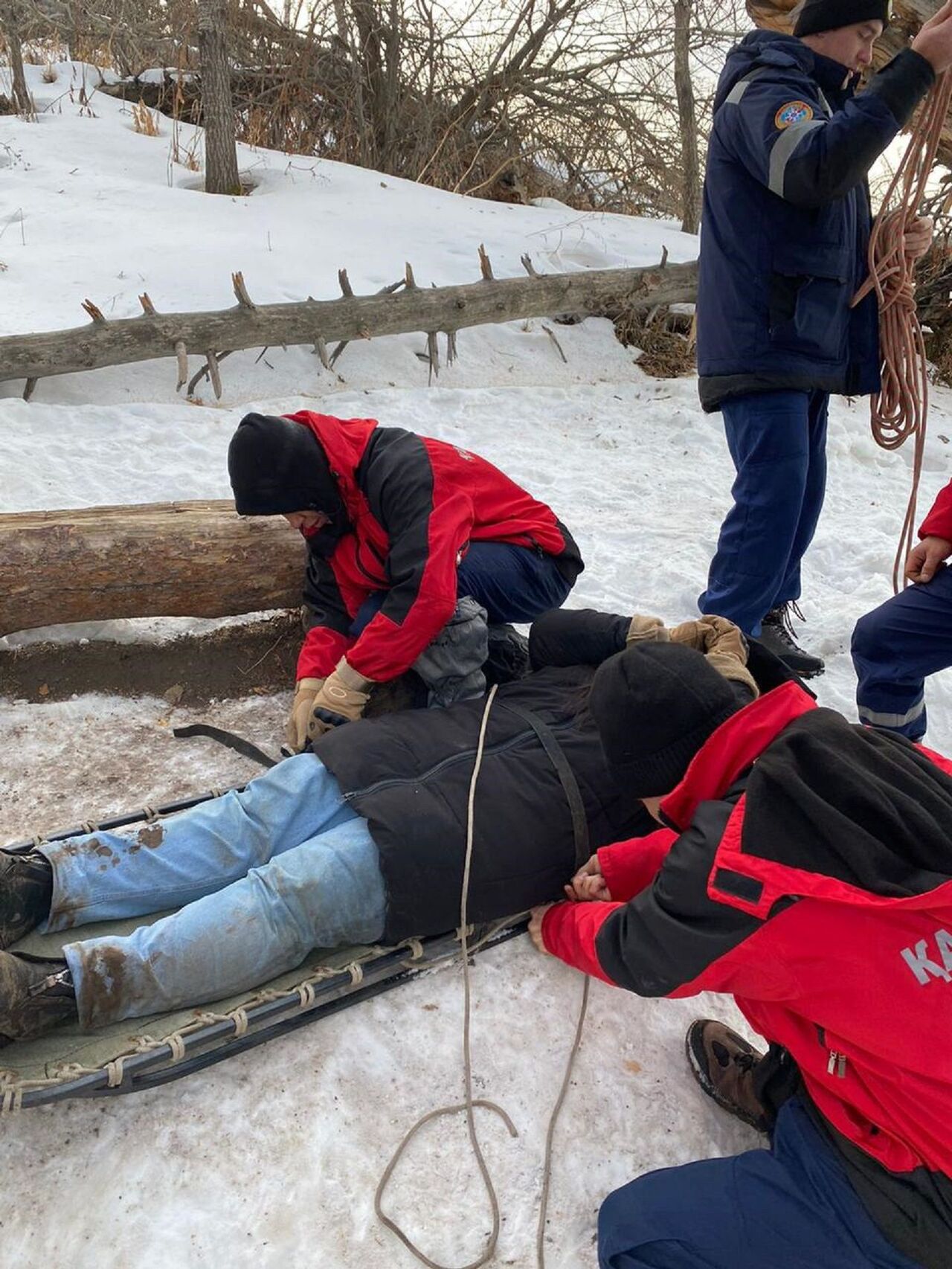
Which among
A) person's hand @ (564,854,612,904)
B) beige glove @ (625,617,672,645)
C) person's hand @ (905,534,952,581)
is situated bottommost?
person's hand @ (564,854,612,904)

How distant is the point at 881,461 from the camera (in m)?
5.81

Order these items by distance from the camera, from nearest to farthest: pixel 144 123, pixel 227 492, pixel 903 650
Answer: pixel 903 650
pixel 227 492
pixel 144 123

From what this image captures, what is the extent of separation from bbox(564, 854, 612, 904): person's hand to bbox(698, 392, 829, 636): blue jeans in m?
1.45

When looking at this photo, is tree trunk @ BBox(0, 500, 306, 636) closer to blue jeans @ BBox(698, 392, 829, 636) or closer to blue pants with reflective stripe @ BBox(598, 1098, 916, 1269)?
blue jeans @ BBox(698, 392, 829, 636)

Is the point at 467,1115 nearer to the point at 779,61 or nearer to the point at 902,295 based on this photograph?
the point at 902,295

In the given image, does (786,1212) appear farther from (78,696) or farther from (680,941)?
(78,696)

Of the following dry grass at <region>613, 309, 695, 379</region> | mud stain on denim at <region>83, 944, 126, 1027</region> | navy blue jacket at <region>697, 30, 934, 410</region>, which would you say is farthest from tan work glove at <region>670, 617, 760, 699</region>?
dry grass at <region>613, 309, 695, 379</region>

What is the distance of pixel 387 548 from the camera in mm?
2883

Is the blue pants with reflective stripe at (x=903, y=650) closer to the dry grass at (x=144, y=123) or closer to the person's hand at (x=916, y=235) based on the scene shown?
the person's hand at (x=916, y=235)

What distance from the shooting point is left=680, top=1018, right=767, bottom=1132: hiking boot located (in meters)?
1.98

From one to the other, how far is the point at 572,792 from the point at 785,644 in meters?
1.72

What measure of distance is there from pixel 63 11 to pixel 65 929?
1173cm

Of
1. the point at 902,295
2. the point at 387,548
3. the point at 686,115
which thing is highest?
the point at 686,115

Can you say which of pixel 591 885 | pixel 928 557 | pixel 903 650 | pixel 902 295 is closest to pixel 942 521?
pixel 928 557
